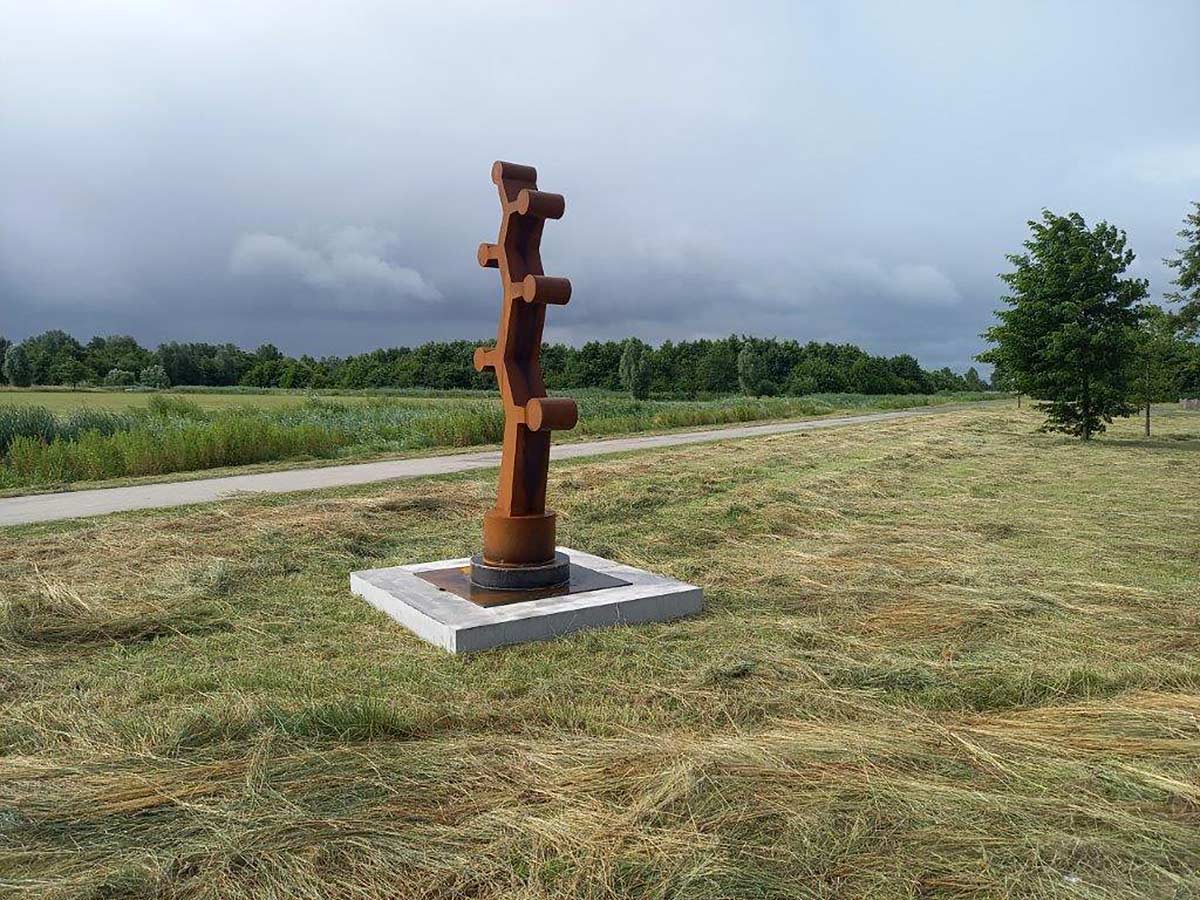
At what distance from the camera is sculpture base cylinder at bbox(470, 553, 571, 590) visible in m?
5.88

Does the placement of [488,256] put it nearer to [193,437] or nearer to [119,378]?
[193,437]

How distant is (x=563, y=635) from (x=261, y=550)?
3535mm

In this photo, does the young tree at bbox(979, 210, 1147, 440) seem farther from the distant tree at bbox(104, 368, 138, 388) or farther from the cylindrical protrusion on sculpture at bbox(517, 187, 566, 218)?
the distant tree at bbox(104, 368, 138, 388)

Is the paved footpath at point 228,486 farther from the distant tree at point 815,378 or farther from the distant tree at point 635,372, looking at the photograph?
the distant tree at point 815,378

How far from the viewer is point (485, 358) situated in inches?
255

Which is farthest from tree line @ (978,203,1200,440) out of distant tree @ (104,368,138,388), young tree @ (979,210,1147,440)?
distant tree @ (104,368,138,388)

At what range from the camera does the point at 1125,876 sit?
2.53 m

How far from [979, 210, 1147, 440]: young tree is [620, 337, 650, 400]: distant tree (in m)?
55.1

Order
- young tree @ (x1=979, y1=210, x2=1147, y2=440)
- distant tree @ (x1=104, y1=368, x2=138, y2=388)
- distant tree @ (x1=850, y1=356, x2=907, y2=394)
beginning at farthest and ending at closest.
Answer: distant tree @ (x1=850, y1=356, x2=907, y2=394)
distant tree @ (x1=104, y1=368, x2=138, y2=388)
young tree @ (x1=979, y1=210, x2=1147, y2=440)

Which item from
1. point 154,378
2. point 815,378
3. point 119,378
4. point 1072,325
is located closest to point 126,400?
point 119,378

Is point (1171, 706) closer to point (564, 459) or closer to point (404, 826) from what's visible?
point (404, 826)

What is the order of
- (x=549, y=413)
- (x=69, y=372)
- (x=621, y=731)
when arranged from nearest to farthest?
(x=621, y=731) → (x=549, y=413) → (x=69, y=372)

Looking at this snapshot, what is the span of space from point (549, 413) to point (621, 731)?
2579 millimetres

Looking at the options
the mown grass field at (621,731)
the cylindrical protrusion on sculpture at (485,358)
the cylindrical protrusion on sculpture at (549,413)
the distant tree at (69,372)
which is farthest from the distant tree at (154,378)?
the cylindrical protrusion on sculpture at (549,413)
